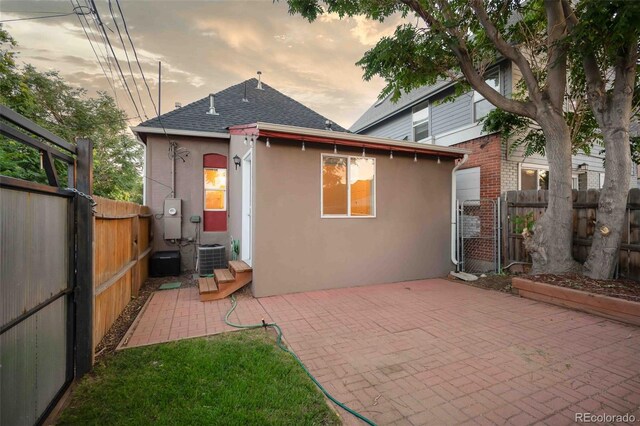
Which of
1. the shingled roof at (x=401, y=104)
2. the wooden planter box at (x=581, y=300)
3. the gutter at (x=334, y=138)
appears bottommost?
the wooden planter box at (x=581, y=300)

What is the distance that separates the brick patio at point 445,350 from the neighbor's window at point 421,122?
6.53 m

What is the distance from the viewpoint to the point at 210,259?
6.90 m

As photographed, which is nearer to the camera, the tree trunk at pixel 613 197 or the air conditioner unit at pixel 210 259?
the tree trunk at pixel 613 197

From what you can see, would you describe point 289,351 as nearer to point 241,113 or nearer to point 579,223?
point 579,223

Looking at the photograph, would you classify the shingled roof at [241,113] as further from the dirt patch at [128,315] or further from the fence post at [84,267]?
the fence post at [84,267]

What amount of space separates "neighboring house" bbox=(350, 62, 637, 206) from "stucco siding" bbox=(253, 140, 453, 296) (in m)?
1.46

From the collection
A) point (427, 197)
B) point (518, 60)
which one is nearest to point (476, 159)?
point (427, 197)

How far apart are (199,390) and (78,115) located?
16296 mm

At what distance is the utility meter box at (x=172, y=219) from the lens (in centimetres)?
770

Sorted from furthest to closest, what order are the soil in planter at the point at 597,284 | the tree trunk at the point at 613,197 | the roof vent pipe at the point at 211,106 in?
the roof vent pipe at the point at 211,106 < the tree trunk at the point at 613,197 < the soil in planter at the point at 597,284

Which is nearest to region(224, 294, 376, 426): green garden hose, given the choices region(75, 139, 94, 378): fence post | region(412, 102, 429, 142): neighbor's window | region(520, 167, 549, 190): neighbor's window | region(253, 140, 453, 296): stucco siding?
region(253, 140, 453, 296): stucco siding

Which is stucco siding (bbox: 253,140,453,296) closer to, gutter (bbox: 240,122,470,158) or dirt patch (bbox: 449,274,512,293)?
gutter (bbox: 240,122,470,158)

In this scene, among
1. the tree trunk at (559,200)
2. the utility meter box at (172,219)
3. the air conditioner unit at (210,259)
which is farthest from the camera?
the utility meter box at (172,219)

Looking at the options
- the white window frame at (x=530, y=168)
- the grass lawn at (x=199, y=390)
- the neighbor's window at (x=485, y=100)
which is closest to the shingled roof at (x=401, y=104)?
the neighbor's window at (x=485, y=100)
